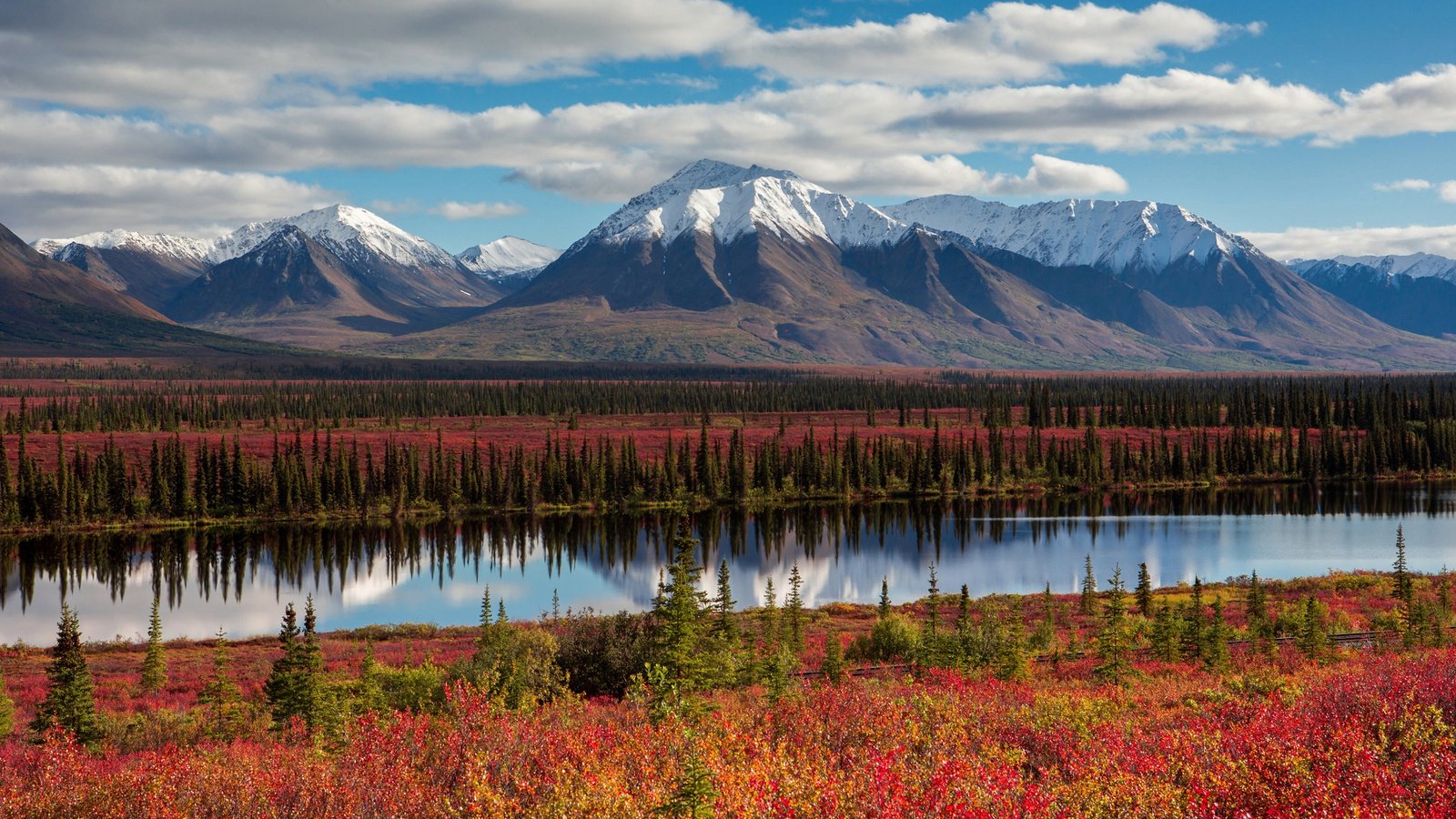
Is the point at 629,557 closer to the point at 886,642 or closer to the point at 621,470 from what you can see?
the point at 621,470

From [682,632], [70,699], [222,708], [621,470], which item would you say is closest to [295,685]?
[222,708]

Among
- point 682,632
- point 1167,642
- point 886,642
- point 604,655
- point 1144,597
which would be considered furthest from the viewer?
point 1144,597

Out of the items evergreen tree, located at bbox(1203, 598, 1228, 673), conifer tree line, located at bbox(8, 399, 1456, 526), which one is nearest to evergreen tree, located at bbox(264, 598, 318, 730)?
evergreen tree, located at bbox(1203, 598, 1228, 673)

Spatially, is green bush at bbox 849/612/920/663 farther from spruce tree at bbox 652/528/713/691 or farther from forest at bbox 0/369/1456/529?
forest at bbox 0/369/1456/529

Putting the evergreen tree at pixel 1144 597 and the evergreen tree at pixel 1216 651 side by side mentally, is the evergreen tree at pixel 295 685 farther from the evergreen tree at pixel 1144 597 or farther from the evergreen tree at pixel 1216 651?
the evergreen tree at pixel 1144 597

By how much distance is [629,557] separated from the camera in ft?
318

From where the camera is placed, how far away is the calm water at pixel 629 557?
256 feet

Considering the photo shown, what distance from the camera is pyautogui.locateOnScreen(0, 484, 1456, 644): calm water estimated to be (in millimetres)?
78000

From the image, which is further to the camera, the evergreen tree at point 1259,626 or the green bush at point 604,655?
the evergreen tree at point 1259,626

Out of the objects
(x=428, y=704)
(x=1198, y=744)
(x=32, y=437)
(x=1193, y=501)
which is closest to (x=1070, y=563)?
(x=1193, y=501)

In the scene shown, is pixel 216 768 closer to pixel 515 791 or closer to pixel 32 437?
pixel 515 791

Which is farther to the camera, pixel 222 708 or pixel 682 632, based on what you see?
pixel 222 708

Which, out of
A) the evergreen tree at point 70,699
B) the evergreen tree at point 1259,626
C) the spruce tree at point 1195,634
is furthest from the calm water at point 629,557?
the evergreen tree at point 70,699

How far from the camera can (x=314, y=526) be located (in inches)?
4680
